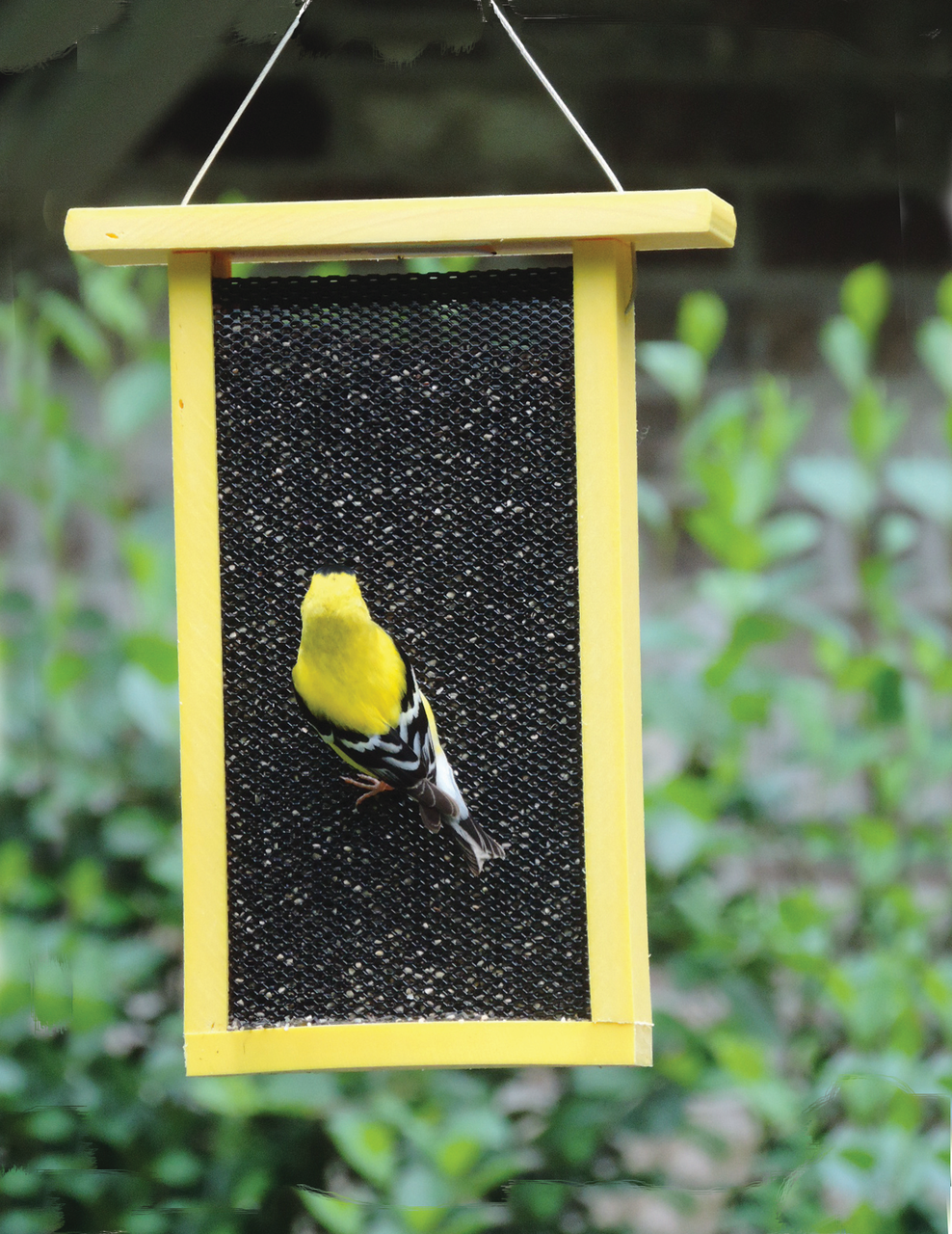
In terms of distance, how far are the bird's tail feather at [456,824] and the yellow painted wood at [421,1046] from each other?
0.43ft

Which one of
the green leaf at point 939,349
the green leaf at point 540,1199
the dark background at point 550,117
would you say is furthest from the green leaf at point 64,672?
the green leaf at point 939,349

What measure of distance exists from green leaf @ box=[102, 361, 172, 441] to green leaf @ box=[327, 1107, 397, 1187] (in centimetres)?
82

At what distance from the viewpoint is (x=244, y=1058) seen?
878 mm

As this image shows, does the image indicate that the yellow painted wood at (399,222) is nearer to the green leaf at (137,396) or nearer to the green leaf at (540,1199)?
the green leaf at (137,396)

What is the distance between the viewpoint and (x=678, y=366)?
1307 millimetres

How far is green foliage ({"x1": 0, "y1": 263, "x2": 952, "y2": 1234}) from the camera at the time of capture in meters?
1.26

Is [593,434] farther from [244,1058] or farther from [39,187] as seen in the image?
[39,187]

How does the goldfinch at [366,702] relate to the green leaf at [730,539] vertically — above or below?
below

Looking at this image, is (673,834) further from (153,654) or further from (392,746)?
(153,654)

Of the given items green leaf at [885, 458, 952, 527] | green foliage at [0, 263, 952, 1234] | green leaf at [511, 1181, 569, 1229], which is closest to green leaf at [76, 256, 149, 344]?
green foliage at [0, 263, 952, 1234]

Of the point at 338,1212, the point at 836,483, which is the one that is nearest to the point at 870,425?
the point at 836,483

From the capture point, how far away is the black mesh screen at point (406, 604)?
0.91 m

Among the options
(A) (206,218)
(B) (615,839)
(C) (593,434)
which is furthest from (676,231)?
(B) (615,839)

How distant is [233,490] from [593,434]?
0.30 m
